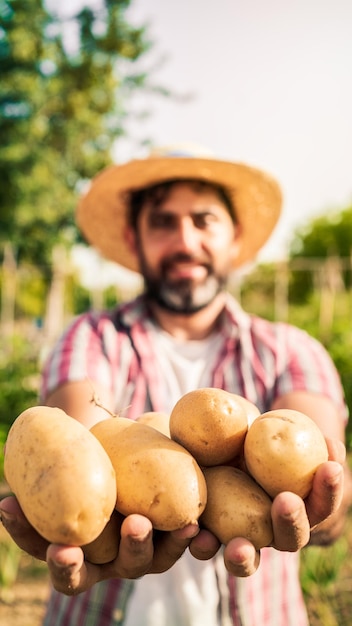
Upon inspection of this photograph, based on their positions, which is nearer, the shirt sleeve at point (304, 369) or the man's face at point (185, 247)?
the shirt sleeve at point (304, 369)

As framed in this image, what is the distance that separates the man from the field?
142 centimetres

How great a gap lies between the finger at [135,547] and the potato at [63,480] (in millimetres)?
57

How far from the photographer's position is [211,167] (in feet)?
8.50

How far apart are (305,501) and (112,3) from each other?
21306 millimetres

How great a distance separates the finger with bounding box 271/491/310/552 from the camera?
117cm

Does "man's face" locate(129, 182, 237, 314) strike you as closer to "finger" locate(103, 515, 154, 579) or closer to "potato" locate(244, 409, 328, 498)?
"potato" locate(244, 409, 328, 498)

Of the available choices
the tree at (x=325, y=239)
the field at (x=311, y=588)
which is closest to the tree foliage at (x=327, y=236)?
the tree at (x=325, y=239)

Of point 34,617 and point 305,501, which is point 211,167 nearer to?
point 305,501

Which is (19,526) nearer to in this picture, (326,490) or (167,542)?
(167,542)

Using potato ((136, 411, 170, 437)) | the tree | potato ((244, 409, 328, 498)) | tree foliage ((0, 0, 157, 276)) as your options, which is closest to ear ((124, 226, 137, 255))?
potato ((136, 411, 170, 437))

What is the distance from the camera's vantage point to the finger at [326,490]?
4.01 feet

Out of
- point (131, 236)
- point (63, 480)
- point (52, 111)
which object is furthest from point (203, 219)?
point (52, 111)

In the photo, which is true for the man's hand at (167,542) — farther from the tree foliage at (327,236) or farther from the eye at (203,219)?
the tree foliage at (327,236)

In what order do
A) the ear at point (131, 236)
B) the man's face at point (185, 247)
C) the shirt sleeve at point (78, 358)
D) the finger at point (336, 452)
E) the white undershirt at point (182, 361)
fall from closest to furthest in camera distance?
the finger at point (336, 452) → the shirt sleeve at point (78, 358) → the white undershirt at point (182, 361) → the man's face at point (185, 247) → the ear at point (131, 236)
